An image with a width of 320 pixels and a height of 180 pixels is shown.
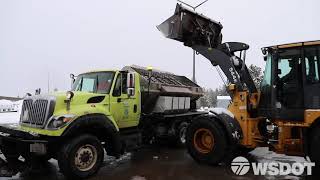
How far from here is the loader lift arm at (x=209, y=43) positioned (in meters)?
9.45

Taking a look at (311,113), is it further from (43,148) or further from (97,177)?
(43,148)

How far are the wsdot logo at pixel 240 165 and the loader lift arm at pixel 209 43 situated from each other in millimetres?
1937

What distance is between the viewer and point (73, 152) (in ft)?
24.1

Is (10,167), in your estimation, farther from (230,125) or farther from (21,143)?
(230,125)

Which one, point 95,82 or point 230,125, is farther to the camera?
point 95,82

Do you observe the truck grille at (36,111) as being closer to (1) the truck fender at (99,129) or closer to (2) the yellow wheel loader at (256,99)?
(1) the truck fender at (99,129)

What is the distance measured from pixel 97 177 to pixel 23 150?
172 centimetres

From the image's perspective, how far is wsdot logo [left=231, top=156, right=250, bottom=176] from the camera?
845 cm

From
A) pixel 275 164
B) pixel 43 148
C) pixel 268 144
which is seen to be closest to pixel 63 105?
pixel 43 148

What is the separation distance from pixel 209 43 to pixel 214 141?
289 centimetres

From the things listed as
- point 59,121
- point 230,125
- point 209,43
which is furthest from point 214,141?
point 59,121

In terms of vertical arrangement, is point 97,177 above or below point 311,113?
below

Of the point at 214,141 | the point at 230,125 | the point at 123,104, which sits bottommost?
the point at 214,141

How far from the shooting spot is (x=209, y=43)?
1009 cm
